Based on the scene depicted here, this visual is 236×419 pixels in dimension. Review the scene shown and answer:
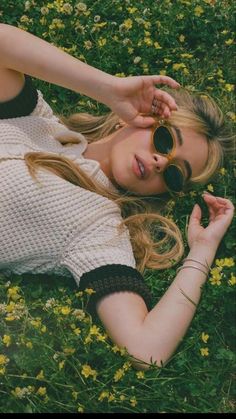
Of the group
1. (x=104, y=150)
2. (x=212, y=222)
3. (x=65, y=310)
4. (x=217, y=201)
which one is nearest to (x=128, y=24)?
(x=104, y=150)

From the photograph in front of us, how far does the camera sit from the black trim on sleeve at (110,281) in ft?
12.0

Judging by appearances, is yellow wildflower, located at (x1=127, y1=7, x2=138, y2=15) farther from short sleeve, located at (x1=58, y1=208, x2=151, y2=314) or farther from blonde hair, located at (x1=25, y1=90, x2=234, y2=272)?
short sleeve, located at (x1=58, y1=208, x2=151, y2=314)

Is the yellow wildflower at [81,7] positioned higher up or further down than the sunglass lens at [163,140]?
higher up

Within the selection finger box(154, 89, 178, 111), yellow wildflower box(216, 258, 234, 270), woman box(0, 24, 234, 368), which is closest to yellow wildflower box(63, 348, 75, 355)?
woman box(0, 24, 234, 368)

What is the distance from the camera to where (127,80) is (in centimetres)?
399

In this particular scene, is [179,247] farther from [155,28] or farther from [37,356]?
[155,28]

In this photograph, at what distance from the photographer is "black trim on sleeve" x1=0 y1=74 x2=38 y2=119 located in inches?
161

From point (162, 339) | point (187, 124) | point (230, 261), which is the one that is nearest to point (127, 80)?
point (187, 124)

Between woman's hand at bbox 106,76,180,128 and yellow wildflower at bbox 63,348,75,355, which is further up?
woman's hand at bbox 106,76,180,128

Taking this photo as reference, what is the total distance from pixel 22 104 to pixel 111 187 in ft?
2.41

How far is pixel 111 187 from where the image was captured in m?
4.18

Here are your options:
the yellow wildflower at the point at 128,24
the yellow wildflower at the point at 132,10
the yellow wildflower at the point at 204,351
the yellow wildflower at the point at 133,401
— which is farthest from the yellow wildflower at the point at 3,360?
the yellow wildflower at the point at 132,10

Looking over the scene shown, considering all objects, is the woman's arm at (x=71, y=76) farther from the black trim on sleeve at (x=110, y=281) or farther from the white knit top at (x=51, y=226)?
the black trim on sleeve at (x=110, y=281)

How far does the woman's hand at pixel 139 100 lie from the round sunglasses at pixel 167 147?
0.10 metres
